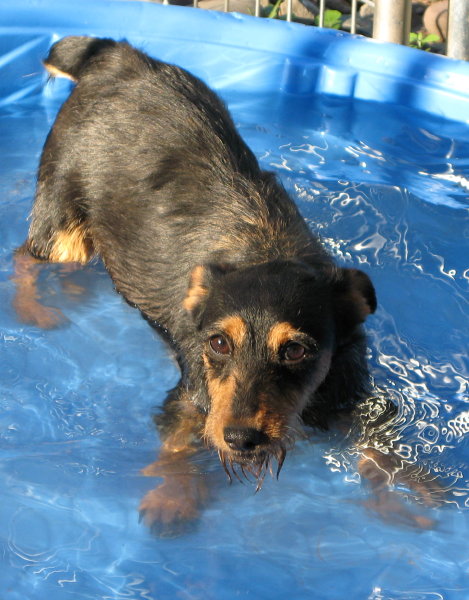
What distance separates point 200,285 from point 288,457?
3.74 ft

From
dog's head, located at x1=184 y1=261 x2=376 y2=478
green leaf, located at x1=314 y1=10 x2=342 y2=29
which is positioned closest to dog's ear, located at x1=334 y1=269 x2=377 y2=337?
dog's head, located at x1=184 y1=261 x2=376 y2=478

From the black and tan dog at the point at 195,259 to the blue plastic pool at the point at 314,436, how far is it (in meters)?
0.23

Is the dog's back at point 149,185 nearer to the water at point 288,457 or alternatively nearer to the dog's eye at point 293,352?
the water at point 288,457

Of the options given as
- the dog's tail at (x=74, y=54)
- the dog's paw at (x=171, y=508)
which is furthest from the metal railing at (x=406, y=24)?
the dog's paw at (x=171, y=508)

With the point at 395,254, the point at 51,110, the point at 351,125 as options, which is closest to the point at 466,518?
the point at 395,254

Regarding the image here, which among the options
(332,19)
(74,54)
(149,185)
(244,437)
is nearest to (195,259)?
(149,185)

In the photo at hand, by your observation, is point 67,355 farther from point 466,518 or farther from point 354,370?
point 466,518

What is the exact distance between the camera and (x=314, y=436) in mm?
4871

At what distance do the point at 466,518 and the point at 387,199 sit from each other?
3277 millimetres

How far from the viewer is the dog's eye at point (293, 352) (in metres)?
4.00

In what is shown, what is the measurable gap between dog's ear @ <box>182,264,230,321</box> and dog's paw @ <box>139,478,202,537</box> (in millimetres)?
899

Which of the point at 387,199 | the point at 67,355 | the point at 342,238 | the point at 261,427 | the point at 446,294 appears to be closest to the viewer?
the point at 261,427

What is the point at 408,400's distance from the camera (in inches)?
209

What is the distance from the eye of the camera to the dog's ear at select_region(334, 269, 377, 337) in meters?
4.44
